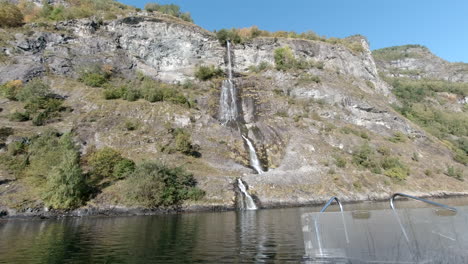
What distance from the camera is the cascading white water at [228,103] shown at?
53719mm

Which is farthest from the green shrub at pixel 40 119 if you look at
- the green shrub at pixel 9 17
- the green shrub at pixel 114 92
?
the green shrub at pixel 9 17

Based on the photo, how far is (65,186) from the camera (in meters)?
26.6

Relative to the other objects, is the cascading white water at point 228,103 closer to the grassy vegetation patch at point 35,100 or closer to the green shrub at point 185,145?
the green shrub at point 185,145

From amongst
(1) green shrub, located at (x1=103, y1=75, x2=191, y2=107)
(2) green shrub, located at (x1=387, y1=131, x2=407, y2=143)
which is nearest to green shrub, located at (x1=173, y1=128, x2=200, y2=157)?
(1) green shrub, located at (x1=103, y1=75, x2=191, y2=107)

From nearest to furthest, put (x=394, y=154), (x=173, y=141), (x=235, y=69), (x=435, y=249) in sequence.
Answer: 1. (x=435, y=249)
2. (x=173, y=141)
3. (x=394, y=154)
4. (x=235, y=69)

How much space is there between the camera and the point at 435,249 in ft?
17.9

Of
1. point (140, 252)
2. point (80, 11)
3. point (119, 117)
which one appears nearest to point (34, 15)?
point (80, 11)

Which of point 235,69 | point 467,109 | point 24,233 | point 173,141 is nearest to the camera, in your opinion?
point 24,233

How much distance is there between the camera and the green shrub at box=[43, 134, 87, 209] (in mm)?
26375

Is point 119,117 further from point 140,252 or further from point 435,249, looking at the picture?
point 435,249

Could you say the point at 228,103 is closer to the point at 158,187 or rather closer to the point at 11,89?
the point at 158,187

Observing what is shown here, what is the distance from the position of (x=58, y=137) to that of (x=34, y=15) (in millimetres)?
46552

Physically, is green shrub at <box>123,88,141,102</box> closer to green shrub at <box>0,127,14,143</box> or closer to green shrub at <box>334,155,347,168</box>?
green shrub at <box>0,127,14,143</box>

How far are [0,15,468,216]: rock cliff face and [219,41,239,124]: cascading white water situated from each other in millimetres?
1613
